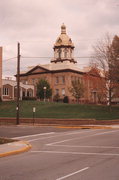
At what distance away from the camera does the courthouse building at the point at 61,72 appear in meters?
101

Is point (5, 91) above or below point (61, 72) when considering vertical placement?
below

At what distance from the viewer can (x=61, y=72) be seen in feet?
340

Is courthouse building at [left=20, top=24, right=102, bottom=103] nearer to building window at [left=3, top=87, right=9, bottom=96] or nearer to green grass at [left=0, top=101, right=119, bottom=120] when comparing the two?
building window at [left=3, top=87, right=9, bottom=96]

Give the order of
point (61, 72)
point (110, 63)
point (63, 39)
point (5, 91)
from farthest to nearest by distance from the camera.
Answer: point (63, 39) < point (61, 72) < point (5, 91) < point (110, 63)

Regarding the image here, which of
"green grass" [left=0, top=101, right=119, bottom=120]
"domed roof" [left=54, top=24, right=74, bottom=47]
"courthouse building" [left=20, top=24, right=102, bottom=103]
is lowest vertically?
"green grass" [left=0, top=101, right=119, bottom=120]


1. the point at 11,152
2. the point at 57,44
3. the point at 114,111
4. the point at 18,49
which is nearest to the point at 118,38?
the point at 114,111

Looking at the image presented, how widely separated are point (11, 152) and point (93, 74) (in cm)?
3371

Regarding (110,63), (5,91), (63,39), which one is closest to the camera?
(110,63)

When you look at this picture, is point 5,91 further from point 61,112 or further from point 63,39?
point 63,39

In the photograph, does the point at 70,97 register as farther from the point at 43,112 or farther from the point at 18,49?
the point at 18,49

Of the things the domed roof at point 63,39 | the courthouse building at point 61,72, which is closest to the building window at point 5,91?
the courthouse building at point 61,72

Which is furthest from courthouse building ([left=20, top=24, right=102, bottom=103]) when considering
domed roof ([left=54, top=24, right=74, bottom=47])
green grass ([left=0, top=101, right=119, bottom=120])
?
green grass ([left=0, top=101, right=119, bottom=120])

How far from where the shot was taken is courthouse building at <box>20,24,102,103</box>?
10138 centimetres

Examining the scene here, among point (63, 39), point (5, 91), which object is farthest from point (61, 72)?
point (5, 91)
